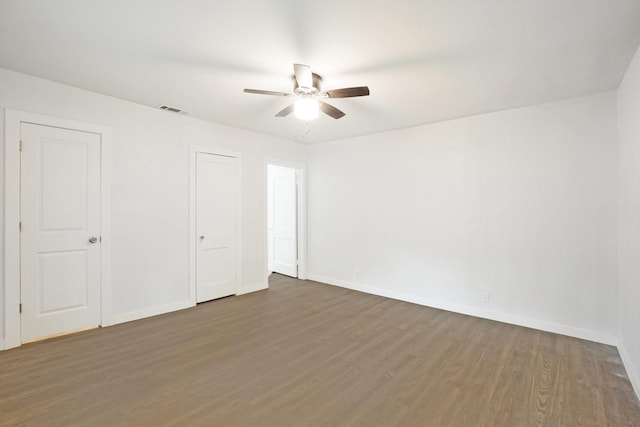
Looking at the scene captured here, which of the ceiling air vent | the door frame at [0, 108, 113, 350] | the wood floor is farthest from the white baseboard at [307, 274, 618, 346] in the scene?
the door frame at [0, 108, 113, 350]

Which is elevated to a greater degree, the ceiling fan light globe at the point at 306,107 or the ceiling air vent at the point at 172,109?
the ceiling air vent at the point at 172,109

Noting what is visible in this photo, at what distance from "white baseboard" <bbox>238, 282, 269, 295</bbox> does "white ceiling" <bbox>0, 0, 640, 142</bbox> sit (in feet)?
9.52

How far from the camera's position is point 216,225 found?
14.8 ft

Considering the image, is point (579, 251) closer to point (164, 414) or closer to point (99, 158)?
point (164, 414)

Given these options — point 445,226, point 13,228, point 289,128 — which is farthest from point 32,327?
point 445,226

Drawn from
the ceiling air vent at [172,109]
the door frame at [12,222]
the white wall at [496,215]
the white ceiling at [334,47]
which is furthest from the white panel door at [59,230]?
the white wall at [496,215]

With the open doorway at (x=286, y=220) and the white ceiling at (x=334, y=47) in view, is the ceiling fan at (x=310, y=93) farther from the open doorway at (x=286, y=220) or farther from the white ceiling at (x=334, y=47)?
the open doorway at (x=286, y=220)

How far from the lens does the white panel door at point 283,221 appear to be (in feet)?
19.4

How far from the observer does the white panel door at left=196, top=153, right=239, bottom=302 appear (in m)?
4.31

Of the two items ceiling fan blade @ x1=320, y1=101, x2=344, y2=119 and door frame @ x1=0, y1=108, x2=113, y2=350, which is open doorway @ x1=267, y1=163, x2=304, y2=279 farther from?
door frame @ x1=0, y1=108, x2=113, y2=350

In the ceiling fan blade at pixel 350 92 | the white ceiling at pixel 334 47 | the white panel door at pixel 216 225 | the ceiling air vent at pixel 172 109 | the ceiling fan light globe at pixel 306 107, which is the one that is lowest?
the white panel door at pixel 216 225

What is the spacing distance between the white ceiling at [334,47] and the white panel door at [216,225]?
47.7 inches

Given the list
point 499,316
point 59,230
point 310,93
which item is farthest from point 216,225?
point 499,316

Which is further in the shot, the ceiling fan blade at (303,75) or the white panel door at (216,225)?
the white panel door at (216,225)
